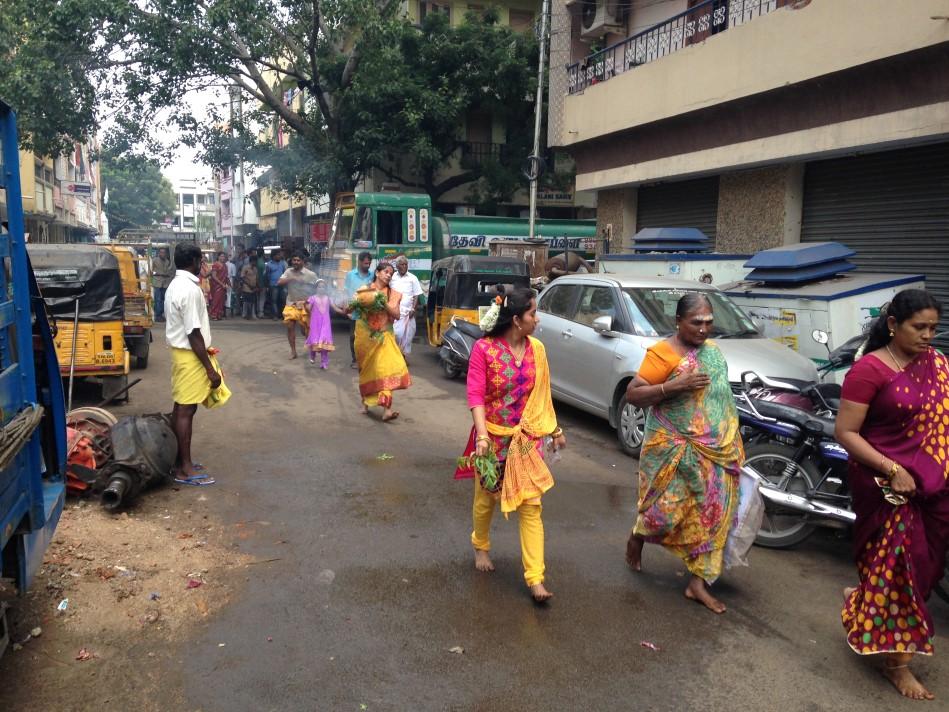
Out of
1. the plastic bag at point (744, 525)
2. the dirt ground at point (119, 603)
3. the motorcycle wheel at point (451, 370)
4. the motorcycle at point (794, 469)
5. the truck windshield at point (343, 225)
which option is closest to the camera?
the dirt ground at point (119, 603)

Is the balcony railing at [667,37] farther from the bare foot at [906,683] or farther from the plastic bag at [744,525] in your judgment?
the bare foot at [906,683]

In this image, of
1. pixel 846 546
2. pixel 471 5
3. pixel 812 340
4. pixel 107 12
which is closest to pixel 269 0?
pixel 107 12

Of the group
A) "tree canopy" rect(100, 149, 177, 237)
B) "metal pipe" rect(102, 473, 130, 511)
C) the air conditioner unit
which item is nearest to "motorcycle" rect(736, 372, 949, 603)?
"metal pipe" rect(102, 473, 130, 511)

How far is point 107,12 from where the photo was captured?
1861 cm

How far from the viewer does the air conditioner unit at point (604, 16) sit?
17781 mm

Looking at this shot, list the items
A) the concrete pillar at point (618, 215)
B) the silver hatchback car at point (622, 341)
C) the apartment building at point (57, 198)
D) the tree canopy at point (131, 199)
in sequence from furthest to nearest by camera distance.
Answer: the tree canopy at point (131, 199), the apartment building at point (57, 198), the concrete pillar at point (618, 215), the silver hatchback car at point (622, 341)

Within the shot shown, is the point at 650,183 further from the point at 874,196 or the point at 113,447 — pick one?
the point at 113,447

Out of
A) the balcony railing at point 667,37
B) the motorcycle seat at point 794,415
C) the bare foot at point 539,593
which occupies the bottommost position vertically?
the bare foot at point 539,593

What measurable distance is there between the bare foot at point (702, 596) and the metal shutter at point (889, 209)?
25.7ft

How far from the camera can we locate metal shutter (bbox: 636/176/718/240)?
15094mm

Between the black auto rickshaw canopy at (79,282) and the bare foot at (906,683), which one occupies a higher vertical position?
the black auto rickshaw canopy at (79,282)

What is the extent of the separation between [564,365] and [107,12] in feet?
51.8

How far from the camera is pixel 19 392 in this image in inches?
137

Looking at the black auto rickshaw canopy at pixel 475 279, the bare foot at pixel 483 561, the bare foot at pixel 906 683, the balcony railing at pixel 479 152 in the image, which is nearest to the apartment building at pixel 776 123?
the black auto rickshaw canopy at pixel 475 279
